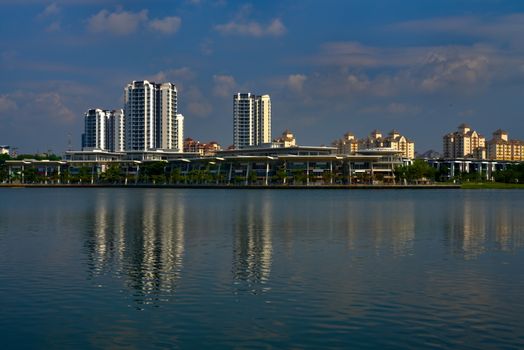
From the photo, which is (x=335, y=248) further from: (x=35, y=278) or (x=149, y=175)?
(x=149, y=175)

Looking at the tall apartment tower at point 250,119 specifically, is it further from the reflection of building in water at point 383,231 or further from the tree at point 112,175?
the reflection of building in water at point 383,231

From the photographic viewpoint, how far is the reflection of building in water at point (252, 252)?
18734 mm

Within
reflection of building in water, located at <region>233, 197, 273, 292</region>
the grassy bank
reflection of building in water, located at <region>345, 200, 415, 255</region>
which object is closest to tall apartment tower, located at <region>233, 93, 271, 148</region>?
the grassy bank

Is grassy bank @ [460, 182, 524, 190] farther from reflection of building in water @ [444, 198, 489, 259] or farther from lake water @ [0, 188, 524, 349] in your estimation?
lake water @ [0, 188, 524, 349]

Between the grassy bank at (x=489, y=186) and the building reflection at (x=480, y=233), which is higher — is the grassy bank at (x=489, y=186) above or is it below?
above

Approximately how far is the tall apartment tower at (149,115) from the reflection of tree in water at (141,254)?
438 ft

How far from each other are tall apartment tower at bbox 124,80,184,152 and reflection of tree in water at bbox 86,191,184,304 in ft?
438

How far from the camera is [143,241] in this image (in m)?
27.8

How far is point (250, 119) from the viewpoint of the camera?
19212 centimetres

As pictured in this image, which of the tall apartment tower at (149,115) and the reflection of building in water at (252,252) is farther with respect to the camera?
the tall apartment tower at (149,115)

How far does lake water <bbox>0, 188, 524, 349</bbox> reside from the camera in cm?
1251

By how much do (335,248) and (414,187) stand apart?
101537mm

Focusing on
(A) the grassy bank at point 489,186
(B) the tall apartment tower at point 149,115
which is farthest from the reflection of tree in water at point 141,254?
(B) the tall apartment tower at point 149,115

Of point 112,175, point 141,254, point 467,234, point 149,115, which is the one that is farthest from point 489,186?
point 141,254
